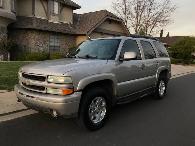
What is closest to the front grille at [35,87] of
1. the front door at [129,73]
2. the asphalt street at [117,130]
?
the asphalt street at [117,130]

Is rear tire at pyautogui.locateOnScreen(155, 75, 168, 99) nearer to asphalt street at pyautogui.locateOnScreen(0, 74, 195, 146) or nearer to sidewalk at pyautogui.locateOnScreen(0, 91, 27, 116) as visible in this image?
asphalt street at pyautogui.locateOnScreen(0, 74, 195, 146)

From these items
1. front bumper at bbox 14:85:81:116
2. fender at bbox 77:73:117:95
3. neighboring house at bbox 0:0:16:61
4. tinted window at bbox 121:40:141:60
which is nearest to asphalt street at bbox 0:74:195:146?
front bumper at bbox 14:85:81:116

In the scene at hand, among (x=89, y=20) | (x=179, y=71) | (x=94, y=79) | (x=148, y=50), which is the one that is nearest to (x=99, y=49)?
(x=94, y=79)

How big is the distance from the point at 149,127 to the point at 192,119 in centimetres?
140

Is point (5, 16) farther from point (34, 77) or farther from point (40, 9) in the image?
point (34, 77)

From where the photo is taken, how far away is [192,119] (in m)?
6.91

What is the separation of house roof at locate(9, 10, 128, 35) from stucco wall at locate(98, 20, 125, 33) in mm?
1026

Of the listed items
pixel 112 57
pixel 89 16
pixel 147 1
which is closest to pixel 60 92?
pixel 112 57

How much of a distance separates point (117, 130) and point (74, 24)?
26.0 metres

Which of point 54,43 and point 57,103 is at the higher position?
point 54,43

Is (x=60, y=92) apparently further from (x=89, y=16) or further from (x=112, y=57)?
(x=89, y=16)

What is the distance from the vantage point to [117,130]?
5.93 meters

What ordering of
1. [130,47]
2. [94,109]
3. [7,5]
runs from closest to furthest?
[94,109] → [130,47] → [7,5]

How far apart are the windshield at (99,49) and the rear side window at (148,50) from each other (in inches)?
48.2
